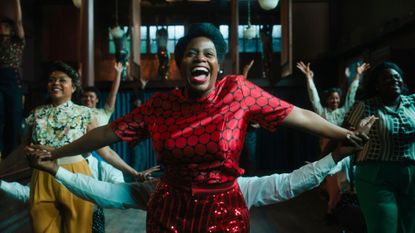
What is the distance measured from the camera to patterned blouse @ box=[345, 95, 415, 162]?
2.47m

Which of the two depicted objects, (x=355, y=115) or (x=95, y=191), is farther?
(x=355, y=115)

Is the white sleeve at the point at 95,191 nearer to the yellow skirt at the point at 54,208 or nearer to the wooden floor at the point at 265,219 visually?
the yellow skirt at the point at 54,208

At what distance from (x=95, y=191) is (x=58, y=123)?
87 cm

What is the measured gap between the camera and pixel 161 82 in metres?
8.89

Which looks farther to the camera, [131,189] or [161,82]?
[161,82]

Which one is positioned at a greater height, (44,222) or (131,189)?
(131,189)

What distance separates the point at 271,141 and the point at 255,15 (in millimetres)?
2846

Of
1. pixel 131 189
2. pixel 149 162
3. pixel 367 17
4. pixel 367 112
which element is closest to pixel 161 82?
pixel 149 162

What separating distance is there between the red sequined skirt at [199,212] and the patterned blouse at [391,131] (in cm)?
129

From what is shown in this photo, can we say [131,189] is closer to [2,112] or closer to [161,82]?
[2,112]

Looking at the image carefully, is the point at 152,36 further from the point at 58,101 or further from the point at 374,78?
the point at 374,78

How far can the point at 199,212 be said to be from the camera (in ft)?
4.78

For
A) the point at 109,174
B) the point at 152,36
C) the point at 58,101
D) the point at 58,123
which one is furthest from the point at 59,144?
the point at 152,36

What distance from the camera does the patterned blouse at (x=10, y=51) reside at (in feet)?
12.0
